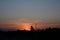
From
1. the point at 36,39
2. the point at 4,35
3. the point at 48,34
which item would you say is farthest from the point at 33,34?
the point at 4,35

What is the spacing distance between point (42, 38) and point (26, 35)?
162 centimetres

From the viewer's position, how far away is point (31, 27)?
15.3 meters

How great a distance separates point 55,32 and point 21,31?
3383 mm

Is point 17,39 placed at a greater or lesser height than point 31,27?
lesser

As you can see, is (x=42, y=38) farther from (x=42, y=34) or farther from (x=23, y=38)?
(x=23, y=38)

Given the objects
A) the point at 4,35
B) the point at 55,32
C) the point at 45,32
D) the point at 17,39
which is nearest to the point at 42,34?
the point at 45,32

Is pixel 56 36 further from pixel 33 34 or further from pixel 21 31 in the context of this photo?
pixel 21 31

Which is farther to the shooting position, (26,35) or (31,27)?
(31,27)

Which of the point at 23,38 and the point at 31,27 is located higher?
the point at 31,27

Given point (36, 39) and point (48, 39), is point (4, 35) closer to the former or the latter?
point (36, 39)

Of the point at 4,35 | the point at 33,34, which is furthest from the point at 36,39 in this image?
the point at 4,35

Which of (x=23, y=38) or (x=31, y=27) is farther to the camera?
(x=31, y=27)

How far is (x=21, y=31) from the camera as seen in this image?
13898mm

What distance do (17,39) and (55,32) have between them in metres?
3.81
